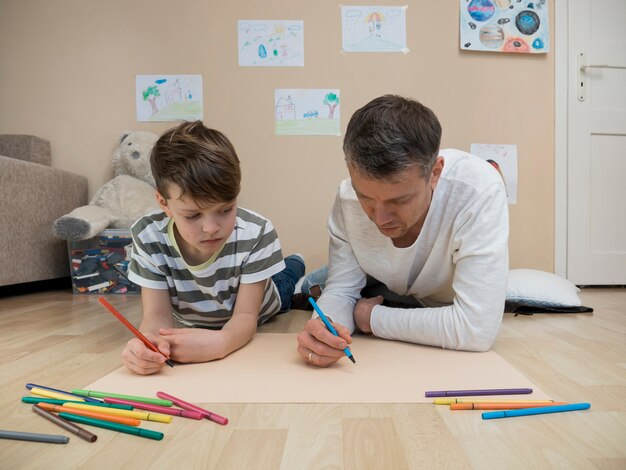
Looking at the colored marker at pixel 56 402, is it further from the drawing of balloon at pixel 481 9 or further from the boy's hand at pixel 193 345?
the drawing of balloon at pixel 481 9

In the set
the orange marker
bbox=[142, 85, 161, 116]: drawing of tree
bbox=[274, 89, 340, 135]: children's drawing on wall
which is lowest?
the orange marker

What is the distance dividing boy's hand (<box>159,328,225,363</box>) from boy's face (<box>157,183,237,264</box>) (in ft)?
0.61

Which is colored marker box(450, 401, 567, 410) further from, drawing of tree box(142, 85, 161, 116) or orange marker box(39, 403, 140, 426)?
A: drawing of tree box(142, 85, 161, 116)

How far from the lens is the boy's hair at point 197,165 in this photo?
93 cm

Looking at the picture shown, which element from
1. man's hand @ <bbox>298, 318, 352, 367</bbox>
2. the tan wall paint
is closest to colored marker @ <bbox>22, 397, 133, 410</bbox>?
man's hand @ <bbox>298, 318, 352, 367</bbox>

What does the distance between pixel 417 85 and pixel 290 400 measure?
198cm

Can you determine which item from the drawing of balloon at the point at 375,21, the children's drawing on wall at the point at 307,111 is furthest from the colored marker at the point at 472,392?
the drawing of balloon at the point at 375,21

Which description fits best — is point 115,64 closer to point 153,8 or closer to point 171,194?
point 153,8

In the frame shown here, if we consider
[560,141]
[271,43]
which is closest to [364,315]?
[271,43]

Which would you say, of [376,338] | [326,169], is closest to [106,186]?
[326,169]

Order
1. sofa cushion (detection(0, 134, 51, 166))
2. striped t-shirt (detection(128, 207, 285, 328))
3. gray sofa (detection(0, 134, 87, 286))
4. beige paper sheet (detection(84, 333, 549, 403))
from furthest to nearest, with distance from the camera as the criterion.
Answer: sofa cushion (detection(0, 134, 51, 166)) → gray sofa (detection(0, 134, 87, 286)) → striped t-shirt (detection(128, 207, 285, 328)) → beige paper sheet (detection(84, 333, 549, 403))

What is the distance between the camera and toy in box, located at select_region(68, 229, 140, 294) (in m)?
2.12

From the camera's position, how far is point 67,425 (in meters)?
0.65

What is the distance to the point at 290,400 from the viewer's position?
756 millimetres
